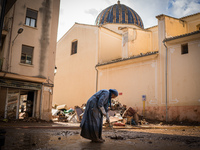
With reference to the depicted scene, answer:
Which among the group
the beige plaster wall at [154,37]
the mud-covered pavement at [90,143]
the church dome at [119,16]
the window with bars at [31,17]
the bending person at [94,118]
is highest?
the church dome at [119,16]

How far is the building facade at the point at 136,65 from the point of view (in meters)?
16.2

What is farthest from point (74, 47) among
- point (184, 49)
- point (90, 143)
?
point (90, 143)

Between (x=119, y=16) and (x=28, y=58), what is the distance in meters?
17.1

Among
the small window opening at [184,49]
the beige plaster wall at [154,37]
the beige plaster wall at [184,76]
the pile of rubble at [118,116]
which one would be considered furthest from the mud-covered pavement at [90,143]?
the beige plaster wall at [154,37]

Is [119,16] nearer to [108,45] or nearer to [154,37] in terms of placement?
[108,45]

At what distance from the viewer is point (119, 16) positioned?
29.7 meters

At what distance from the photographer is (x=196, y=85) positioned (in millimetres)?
15469

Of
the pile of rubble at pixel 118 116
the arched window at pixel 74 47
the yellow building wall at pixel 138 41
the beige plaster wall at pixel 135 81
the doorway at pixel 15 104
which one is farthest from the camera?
the arched window at pixel 74 47

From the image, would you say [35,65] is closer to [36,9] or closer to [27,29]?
[27,29]

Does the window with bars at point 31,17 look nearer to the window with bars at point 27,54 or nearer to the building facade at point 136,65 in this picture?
the window with bars at point 27,54

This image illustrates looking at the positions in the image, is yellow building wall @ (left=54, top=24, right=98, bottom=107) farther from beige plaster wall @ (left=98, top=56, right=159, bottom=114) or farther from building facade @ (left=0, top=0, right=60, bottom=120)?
building facade @ (left=0, top=0, right=60, bottom=120)

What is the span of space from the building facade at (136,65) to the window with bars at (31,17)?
8.35 meters

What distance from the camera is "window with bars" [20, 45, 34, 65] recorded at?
15.9 m

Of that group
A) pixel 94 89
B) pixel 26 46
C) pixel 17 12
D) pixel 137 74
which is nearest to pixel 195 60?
pixel 137 74
